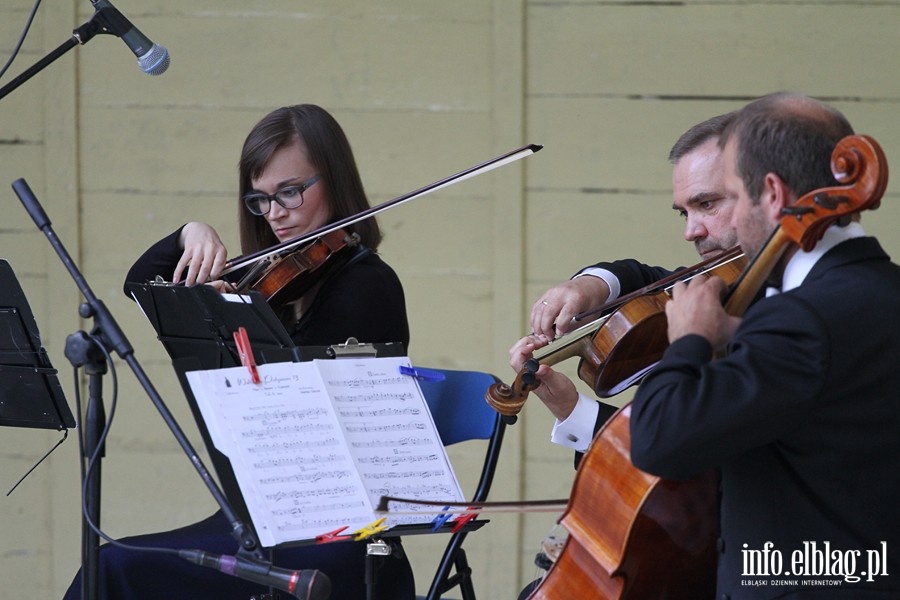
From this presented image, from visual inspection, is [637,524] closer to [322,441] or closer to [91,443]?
[322,441]

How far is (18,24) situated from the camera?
3158mm

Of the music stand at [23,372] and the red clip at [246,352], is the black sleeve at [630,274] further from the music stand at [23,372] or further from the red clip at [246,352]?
the music stand at [23,372]

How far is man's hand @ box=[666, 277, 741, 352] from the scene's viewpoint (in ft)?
4.38

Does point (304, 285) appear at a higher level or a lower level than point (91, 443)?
higher

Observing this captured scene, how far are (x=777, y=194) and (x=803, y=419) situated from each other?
0.27 meters

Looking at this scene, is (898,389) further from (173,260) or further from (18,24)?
(18,24)

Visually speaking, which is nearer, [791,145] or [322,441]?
[791,145]

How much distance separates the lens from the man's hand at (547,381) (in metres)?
1.83

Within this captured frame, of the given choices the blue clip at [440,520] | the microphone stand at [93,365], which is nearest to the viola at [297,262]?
the microphone stand at [93,365]

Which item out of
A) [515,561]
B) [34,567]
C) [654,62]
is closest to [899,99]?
[654,62]

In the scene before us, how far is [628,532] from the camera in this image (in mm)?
1413

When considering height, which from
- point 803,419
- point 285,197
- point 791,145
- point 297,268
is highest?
point 285,197

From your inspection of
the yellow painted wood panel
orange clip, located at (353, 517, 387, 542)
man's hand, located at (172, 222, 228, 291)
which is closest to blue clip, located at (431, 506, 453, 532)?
orange clip, located at (353, 517, 387, 542)

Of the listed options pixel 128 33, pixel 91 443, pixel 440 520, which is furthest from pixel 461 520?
pixel 128 33
